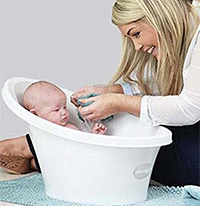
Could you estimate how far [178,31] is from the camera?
1552mm

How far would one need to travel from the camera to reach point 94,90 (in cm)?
170

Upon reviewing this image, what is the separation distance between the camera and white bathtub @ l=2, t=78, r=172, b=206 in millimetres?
1409

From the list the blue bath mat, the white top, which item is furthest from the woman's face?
the blue bath mat

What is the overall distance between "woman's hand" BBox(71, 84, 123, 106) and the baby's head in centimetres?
5

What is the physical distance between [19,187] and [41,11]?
2.96ft

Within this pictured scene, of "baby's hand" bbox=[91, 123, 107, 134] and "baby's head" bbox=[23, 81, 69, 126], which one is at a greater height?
"baby's head" bbox=[23, 81, 69, 126]

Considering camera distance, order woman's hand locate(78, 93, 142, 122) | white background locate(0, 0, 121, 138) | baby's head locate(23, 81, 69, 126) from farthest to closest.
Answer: white background locate(0, 0, 121, 138)
baby's head locate(23, 81, 69, 126)
woman's hand locate(78, 93, 142, 122)

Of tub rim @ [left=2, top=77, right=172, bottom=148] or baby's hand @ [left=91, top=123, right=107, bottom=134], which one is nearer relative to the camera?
tub rim @ [left=2, top=77, right=172, bottom=148]

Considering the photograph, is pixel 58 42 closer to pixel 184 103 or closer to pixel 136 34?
pixel 136 34

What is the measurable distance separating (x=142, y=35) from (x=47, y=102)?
31cm

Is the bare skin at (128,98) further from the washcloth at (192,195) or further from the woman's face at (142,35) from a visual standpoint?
the washcloth at (192,195)

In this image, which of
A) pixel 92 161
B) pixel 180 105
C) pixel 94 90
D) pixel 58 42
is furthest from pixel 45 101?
pixel 58 42

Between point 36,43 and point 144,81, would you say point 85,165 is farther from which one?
point 36,43

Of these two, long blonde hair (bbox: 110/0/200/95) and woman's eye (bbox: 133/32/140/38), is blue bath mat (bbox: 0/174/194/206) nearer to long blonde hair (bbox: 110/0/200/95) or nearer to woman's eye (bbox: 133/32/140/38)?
long blonde hair (bbox: 110/0/200/95)
